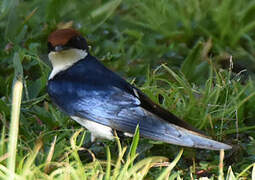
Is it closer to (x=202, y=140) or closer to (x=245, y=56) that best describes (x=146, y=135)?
(x=202, y=140)

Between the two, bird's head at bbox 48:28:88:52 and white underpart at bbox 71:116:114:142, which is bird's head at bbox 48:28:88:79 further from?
white underpart at bbox 71:116:114:142

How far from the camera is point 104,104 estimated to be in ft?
9.82

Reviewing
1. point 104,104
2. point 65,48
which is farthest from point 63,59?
point 104,104

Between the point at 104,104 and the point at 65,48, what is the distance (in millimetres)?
360

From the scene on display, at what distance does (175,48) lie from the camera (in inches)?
186

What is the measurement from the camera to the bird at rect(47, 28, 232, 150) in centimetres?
288

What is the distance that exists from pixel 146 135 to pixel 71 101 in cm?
43

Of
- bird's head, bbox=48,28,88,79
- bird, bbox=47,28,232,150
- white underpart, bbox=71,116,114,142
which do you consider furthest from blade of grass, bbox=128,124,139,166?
bird's head, bbox=48,28,88,79

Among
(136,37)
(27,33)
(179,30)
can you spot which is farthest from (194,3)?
(27,33)

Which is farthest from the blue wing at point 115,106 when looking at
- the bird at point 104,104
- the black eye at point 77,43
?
the black eye at point 77,43

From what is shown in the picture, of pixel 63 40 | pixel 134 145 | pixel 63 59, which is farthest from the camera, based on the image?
pixel 63 59

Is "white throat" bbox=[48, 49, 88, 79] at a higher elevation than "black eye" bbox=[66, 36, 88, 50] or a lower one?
lower

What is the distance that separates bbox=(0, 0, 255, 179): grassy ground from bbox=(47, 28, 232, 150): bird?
0.40 ft

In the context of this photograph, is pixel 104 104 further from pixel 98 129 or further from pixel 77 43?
pixel 77 43
